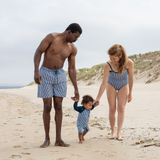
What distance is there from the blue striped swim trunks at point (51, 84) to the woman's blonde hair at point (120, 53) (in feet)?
3.23

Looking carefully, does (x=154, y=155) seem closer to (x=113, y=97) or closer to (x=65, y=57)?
(x=113, y=97)

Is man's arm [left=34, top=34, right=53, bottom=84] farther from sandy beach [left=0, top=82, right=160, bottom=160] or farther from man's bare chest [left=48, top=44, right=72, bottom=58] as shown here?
sandy beach [left=0, top=82, right=160, bottom=160]

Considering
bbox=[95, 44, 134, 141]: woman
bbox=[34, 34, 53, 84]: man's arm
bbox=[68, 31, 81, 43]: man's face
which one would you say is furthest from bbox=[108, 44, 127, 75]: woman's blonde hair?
bbox=[34, 34, 53, 84]: man's arm

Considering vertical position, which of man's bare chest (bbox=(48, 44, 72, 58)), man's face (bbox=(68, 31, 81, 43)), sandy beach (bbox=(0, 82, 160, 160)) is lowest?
sandy beach (bbox=(0, 82, 160, 160))

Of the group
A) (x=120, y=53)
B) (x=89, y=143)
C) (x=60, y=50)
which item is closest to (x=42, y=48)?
(x=60, y=50)

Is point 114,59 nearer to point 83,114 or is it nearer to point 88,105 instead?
point 88,105

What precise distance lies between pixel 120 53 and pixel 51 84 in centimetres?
136

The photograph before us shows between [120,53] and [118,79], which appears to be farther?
[118,79]

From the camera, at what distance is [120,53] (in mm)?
3967

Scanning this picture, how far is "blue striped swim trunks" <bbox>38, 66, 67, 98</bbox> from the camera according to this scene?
3.74 m

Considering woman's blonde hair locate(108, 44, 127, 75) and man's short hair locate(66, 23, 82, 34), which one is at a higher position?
man's short hair locate(66, 23, 82, 34)

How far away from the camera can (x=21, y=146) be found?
3820 mm

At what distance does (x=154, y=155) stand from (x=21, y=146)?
221 cm

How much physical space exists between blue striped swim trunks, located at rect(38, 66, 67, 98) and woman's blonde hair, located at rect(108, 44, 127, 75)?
98cm
